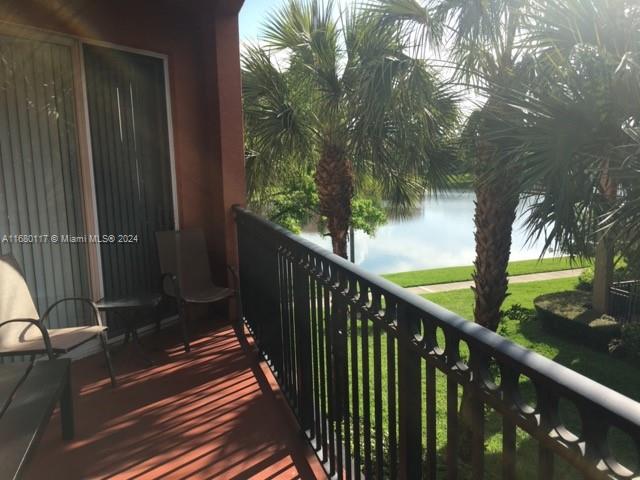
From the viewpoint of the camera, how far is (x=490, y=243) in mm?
5816

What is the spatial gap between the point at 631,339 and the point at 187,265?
5.93m

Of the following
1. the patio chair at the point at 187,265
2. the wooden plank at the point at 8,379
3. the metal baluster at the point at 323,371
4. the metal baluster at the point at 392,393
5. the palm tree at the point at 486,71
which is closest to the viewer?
the metal baluster at the point at 392,393

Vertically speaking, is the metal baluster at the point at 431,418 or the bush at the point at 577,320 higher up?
the metal baluster at the point at 431,418

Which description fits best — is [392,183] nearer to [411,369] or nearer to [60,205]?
[60,205]

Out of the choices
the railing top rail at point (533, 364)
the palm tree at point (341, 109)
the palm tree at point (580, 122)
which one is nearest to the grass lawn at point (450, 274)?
the palm tree at point (341, 109)

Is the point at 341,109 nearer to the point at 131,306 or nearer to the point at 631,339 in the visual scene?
the point at 131,306

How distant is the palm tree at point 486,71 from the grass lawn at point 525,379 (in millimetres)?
1514

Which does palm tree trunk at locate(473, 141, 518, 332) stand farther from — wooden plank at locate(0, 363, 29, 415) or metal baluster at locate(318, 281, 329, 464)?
wooden plank at locate(0, 363, 29, 415)

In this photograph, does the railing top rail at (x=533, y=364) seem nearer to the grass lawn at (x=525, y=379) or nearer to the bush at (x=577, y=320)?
the grass lawn at (x=525, y=379)

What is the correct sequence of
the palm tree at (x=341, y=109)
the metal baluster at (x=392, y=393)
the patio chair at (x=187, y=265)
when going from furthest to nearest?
the palm tree at (x=341, y=109) → the patio chair at (x=187, y=265) → the metal baluster at (x=392, y=393)

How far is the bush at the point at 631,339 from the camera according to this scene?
21.7 ft

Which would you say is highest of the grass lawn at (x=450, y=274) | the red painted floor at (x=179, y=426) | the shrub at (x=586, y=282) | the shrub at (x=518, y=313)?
the red painted floor at (x=179, y=426)

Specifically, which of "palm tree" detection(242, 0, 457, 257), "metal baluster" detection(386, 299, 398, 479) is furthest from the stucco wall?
"metal baluster" detection(386, 299, 398, 479)

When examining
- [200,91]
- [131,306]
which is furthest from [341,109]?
[131,306]
